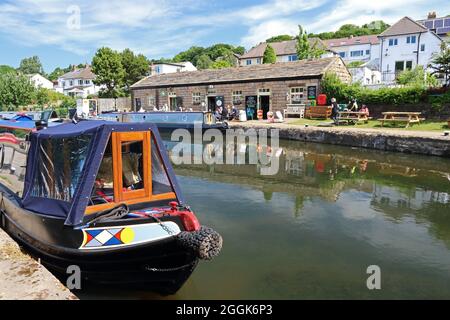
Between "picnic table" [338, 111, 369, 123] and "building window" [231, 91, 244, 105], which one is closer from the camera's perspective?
"picnic table" [338, 111, 369, 123]

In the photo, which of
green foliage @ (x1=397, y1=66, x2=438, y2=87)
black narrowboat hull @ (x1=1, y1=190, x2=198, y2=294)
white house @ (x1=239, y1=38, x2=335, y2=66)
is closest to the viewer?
black narrowboat hull @ (x1=1, y1=190, x2=198, y2=294)

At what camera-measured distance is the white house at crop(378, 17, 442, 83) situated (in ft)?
130

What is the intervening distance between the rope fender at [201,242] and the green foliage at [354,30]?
83.8 meters

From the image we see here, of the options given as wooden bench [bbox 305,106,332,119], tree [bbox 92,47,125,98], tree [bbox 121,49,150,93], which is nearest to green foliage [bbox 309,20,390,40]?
tree [bbox 121,49,150,93]

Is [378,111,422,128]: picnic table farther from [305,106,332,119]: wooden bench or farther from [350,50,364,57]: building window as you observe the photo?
[350,50,364,57]: building window

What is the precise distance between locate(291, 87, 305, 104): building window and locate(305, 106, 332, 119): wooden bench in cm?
132

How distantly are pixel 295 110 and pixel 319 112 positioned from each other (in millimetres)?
2214

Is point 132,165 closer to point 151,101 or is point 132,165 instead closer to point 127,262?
point 127,262

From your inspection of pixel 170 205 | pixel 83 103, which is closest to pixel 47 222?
pixel 170 205

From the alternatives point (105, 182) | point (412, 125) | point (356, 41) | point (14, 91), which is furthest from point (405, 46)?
point (105, 182)

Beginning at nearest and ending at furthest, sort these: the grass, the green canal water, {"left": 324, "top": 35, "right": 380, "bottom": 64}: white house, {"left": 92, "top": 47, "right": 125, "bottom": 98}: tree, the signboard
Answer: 1. the green canal water
2. the grass
3. the signboard
4. {"left": 92, "top": 47, "right": 125, "bottom": 98}: tree
5. {"left": 324, "top": 35, "right": 380, "bottom": 64}: white house

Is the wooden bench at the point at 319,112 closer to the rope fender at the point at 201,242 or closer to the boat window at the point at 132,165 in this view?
the boat window at the point at 132,165

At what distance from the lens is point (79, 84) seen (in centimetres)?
7131

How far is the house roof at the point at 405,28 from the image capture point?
40.1m
